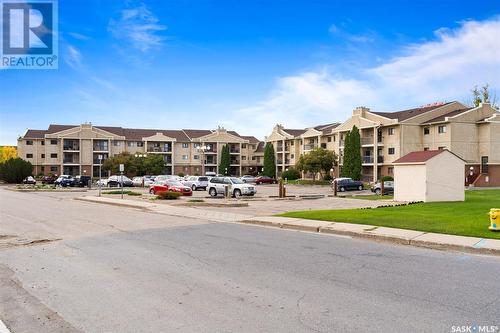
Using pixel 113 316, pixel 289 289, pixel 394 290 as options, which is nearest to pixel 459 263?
pixel 394 290

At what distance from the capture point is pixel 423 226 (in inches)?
576

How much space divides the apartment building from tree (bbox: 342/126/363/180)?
96.8ft

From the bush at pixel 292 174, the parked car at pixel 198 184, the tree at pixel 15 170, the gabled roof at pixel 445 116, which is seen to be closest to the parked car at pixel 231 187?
the parked car at pixel 198 184

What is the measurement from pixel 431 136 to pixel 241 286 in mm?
57740

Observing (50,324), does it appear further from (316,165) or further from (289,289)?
(316,165)

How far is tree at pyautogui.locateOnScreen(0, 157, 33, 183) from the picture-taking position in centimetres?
7381

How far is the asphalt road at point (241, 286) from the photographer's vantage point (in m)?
5.80

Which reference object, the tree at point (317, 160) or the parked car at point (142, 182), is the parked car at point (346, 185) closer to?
the tree at point (317, 160)

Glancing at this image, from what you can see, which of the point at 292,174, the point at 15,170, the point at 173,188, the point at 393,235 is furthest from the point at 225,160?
the point at 393,235

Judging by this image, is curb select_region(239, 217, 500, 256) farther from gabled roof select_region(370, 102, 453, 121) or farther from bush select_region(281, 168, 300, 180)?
bush select_region(281, 168, 300, 180)

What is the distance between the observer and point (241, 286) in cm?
752

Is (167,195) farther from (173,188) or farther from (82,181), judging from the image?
(82,181)

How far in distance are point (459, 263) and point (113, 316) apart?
291 inches

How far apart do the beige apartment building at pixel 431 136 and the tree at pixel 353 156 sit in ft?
6.53
